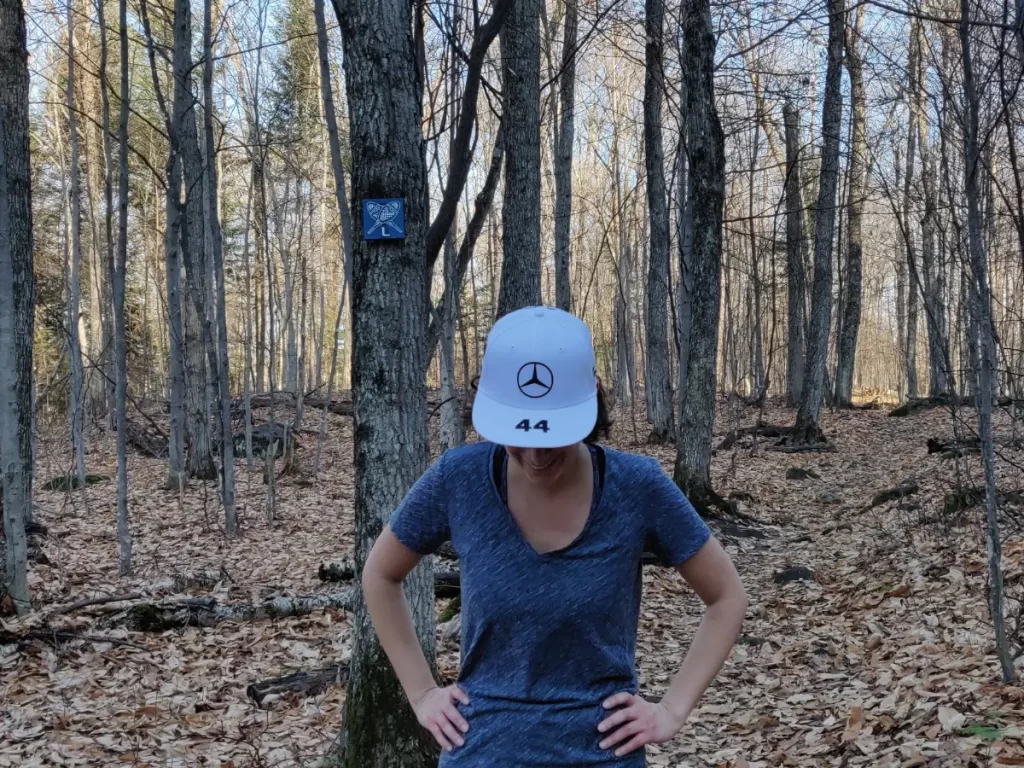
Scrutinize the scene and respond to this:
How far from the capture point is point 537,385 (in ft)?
5.33

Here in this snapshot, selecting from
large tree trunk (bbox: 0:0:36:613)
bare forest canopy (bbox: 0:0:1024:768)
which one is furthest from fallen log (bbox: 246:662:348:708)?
large tree trunk (bbox: 0:0:36:613)

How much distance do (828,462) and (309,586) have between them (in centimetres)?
1023

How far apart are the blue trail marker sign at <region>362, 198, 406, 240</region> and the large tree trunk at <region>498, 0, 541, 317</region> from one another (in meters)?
4.83

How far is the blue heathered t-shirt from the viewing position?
5.25 feet

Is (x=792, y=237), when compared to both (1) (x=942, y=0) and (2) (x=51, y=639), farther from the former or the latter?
(2) (x=51, y=639)

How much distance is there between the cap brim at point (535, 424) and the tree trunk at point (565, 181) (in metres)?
9.95

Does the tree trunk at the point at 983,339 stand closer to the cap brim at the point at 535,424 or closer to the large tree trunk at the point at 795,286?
the cap brim at the point at 535,424

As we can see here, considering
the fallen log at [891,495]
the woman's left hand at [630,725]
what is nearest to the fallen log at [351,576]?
the woman's left hand at [630,725]

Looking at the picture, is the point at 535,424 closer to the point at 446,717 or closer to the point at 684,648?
the point at 446,717

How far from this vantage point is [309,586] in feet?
24.1

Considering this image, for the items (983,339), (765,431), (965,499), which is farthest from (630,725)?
(765,431)

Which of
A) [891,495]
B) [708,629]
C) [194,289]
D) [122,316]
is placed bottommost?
[891,495]

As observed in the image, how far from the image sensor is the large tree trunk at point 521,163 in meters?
8.20

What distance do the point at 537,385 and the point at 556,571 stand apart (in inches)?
14.7
